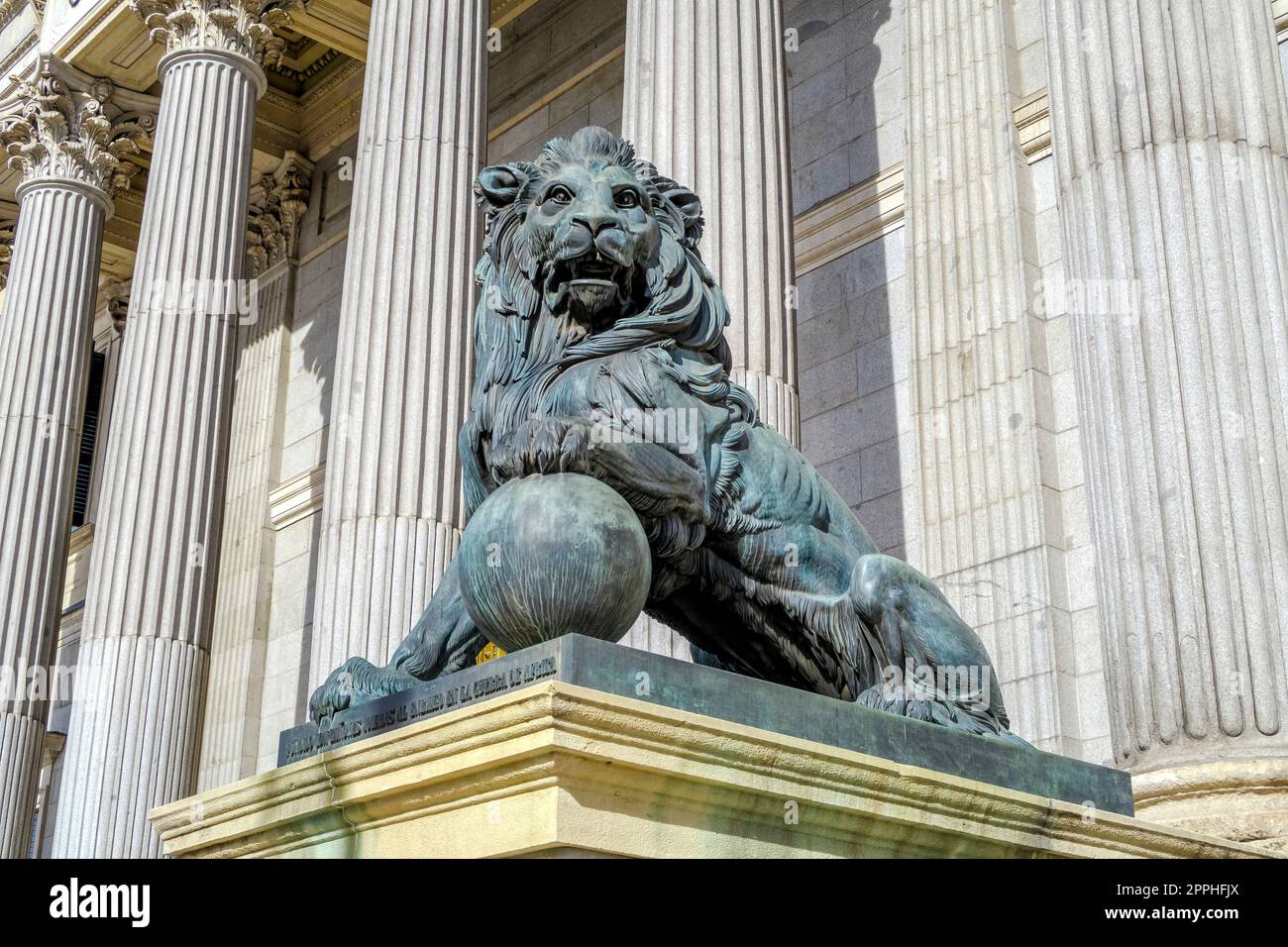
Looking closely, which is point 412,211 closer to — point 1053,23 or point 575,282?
point 1053,23

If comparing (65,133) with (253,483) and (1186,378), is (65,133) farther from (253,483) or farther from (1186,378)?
(1186,378)

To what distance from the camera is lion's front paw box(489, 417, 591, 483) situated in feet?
15.2

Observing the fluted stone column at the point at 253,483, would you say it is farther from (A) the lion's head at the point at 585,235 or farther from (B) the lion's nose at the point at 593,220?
(B) the lion's nose at the point at 593,220

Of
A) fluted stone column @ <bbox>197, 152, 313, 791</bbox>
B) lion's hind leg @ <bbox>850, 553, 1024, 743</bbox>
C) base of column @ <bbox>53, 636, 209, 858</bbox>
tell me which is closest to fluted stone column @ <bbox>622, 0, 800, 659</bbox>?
lion's hind leg @ <bbox>850, 553, 1024, 743</bbox>

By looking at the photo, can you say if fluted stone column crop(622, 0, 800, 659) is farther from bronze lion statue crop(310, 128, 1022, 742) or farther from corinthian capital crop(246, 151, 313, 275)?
corinthian capital crop(246, 151, 313, 275)

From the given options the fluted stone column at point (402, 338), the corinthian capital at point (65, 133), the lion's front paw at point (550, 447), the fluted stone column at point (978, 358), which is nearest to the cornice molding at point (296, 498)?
the corinthian capital at point (65, 133)

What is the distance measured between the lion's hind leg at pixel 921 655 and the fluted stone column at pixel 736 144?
297 inches

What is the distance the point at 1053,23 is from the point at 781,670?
25.8ft

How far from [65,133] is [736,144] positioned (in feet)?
47.4

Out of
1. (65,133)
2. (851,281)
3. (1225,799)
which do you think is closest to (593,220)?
(1225,799)

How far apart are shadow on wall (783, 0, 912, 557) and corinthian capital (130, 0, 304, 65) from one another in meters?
7.05

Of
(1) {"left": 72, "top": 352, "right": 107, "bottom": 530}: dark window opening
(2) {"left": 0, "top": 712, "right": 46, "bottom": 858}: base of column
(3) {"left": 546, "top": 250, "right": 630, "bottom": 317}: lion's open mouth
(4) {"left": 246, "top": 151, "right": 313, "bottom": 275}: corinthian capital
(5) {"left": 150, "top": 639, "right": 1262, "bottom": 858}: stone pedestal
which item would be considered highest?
(4) {"left": 246, "top": 151, "right": 313, "bottom": 275}: corinthian capital
